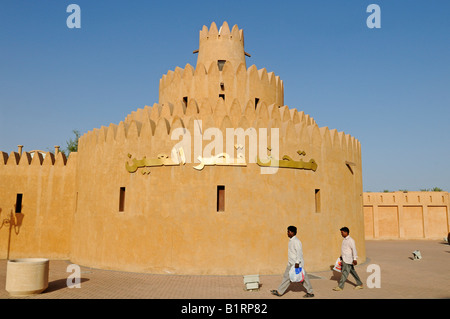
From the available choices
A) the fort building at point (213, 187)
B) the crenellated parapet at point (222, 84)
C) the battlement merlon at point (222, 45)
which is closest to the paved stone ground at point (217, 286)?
the fort building at point (213, 187)

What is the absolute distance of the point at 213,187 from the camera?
12820 millimetres

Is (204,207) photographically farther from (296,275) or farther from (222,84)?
(222,84)

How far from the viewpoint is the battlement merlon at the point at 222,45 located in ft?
59.9

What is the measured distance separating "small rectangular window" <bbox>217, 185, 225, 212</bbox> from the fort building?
0.25 ft

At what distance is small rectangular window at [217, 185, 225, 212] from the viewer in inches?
509

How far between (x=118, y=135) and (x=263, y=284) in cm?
838

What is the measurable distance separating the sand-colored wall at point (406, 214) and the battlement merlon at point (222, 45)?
20644 mm

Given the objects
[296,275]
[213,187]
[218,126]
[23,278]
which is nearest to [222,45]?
[218,126]

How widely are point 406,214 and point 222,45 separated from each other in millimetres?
24602

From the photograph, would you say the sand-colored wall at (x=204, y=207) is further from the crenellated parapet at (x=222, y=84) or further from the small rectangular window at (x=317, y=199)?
the crenellated parapet at (x=222, y=84)

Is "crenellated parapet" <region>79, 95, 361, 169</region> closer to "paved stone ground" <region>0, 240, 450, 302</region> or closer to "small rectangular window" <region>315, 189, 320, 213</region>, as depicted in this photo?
"small rectangular window" <region>315, 189, 320, 213</region>

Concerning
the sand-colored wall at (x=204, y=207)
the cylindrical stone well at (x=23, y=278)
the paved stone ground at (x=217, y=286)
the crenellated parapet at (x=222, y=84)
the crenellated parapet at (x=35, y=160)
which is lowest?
the paved stone ground at (x=217, y=286)
